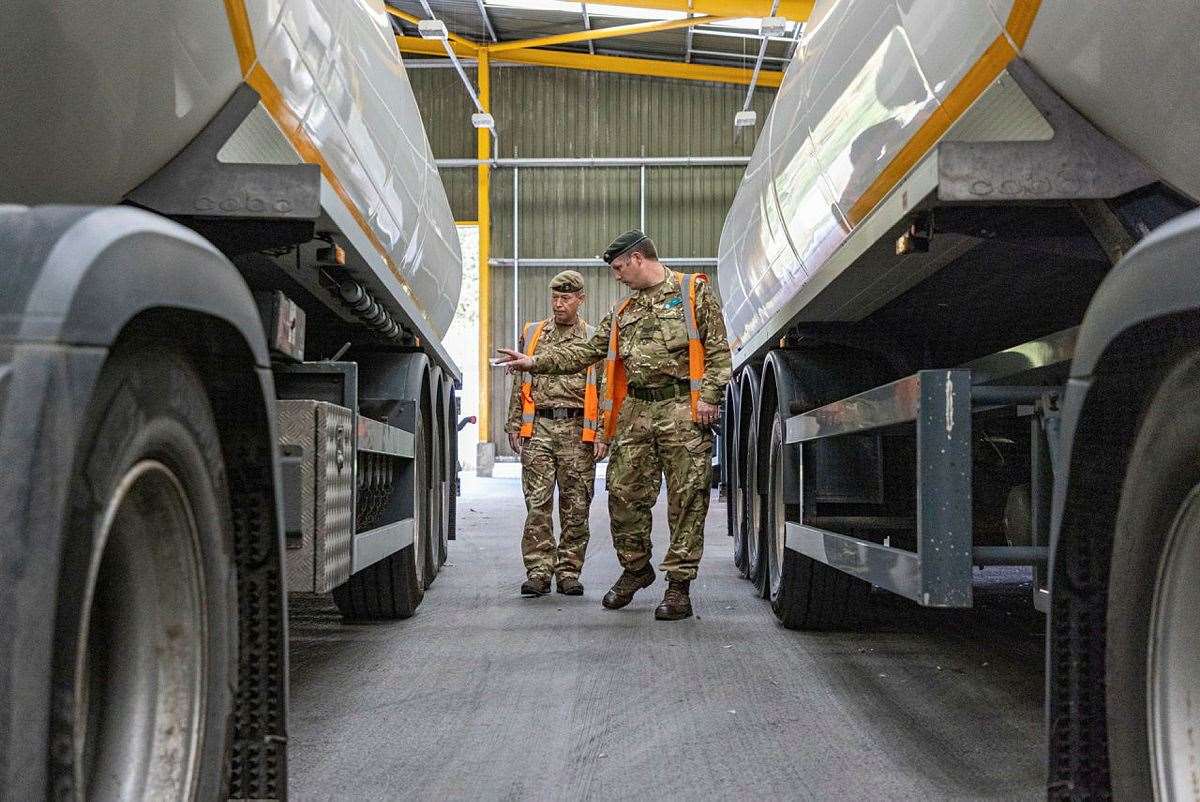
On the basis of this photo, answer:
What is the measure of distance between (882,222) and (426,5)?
1754cm

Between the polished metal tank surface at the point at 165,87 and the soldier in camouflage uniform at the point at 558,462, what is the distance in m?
2.82

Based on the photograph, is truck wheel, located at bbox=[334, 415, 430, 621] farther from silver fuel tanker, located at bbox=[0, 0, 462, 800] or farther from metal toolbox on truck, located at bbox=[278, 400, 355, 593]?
metal toolbox on truck, located at bbox=[278, 400, 355, 593]

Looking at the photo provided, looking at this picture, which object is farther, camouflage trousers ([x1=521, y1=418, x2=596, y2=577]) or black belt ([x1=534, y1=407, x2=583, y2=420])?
black belt ([x1=534, y1=407, x2=583, y2=420])

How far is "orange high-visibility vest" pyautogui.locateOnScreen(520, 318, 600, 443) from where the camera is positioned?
22.2 ft

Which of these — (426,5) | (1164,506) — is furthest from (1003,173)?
(426,5)

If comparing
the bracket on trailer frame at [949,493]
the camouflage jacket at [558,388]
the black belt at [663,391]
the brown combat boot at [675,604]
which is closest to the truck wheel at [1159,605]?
the bracket on trailer frame at [949,493]

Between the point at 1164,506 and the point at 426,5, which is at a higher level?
the point at 426,5

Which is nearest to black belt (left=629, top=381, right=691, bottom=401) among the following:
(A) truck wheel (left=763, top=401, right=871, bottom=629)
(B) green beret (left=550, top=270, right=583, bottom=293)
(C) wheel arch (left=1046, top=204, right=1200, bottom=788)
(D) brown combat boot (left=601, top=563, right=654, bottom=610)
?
(A) truck wheel (left=763, top=401, right=871, bottom=629)

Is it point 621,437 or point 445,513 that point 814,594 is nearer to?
point 621,437

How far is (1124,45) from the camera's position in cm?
221

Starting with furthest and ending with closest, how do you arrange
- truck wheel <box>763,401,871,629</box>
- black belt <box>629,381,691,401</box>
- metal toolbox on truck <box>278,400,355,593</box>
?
1. black belt <box>629,381,691,401</box>
2. truck wheel <box>763,401,871,629</box>
3. metal toolbox on truck <box>278,400,355,593</box>

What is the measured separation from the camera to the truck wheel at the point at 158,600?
1.52m

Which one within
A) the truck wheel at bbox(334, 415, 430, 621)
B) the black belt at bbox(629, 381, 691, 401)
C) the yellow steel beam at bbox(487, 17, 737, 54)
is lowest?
the truck wheel at bbox(334, 415, 430, 621)

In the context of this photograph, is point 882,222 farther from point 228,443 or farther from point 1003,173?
point 228,443
